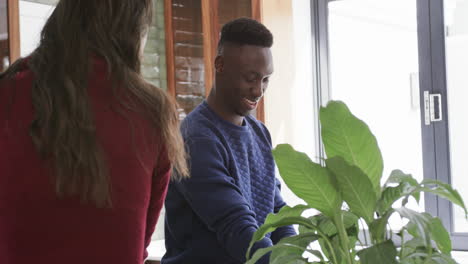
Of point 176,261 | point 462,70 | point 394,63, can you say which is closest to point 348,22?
point 394,63

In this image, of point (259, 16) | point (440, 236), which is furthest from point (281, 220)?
point (259, 16)

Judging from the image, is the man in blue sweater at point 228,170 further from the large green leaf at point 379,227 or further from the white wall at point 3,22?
the white wall at point 3,22

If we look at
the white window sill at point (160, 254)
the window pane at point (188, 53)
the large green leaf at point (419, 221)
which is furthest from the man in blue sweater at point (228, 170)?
the window pane at point (188, 53)

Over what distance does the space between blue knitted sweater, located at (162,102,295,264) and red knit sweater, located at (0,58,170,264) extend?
14.3 inches

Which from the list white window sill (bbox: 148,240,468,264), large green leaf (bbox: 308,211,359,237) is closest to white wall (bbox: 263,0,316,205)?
white window sill (bbox: 148,240,468,264)

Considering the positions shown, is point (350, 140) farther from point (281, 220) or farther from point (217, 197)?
point (217, 197)

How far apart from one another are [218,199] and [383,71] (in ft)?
8.05

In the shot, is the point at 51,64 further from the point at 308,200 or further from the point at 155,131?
the point at 308,200

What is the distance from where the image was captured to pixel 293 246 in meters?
1.20

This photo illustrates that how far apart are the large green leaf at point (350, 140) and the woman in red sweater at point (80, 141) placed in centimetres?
28

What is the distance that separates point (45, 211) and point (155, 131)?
0.76ft

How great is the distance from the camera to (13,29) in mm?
2957

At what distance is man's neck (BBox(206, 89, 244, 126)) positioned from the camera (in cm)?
173

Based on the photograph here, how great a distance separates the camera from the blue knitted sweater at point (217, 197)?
1502 millimetres
